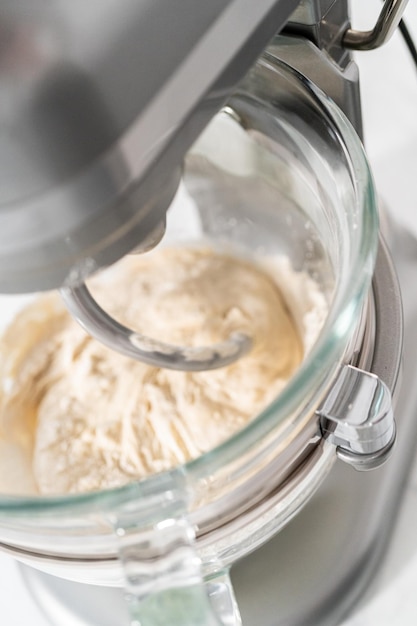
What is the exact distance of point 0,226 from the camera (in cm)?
24

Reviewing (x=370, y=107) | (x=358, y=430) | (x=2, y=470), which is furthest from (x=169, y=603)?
(x=370, y=107)

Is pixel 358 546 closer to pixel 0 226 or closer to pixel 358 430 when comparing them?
pixel 358 430

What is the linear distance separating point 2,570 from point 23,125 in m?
0.28

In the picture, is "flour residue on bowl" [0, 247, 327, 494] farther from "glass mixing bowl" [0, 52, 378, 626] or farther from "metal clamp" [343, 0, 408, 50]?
"metal clamp" [343, 0, 408, 50]

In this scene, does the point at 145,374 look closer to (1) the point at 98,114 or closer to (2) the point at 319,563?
(2) the point at 319,563

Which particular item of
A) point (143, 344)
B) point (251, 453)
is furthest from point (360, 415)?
point (143, 344)

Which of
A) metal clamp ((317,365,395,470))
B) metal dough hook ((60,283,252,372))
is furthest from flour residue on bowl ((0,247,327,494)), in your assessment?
metal clamp ((317,365,395,470))

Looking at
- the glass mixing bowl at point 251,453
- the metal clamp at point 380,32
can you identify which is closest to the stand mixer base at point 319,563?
the glass mixing bowl at point 251,453

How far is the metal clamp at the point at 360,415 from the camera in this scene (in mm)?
314

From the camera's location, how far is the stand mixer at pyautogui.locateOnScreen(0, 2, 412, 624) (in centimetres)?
24

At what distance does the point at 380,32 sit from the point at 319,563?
25 cm

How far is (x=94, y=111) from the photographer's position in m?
0.24

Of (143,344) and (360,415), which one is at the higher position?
(360,415)

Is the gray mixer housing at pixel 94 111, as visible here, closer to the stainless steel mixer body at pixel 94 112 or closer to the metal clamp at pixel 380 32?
the stainless steel mixer body at pixel 94 112
